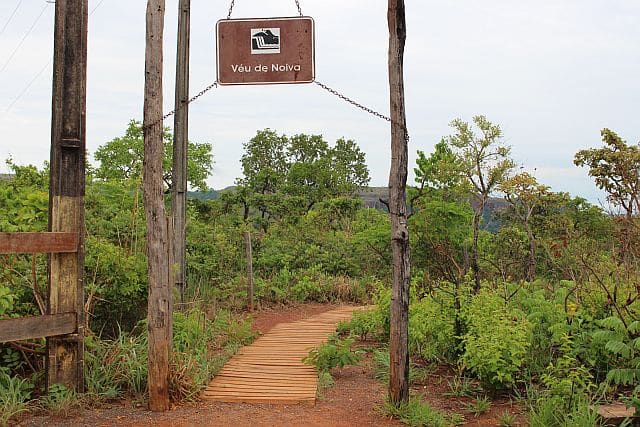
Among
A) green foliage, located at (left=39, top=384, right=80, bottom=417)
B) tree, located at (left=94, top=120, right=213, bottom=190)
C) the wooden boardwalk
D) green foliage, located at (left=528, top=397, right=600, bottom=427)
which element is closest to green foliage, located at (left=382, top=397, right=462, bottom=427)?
green foliage, located at (left=528, top=397, right=600, bottom=427)

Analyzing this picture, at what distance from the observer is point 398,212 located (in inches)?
237

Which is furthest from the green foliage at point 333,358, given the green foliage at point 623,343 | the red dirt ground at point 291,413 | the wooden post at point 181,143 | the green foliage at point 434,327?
the wooden post at point 181,143

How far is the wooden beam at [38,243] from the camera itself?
586cm

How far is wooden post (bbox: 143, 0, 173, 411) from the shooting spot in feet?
20.1

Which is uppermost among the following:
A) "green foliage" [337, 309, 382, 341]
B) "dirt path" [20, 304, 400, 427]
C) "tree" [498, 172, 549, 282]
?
"tree" [498, 172, 549, 282]

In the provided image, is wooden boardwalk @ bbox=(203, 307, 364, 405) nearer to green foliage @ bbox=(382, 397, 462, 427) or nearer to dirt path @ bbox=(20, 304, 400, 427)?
dirt path @ bbox=(20, 304, 400, 427)

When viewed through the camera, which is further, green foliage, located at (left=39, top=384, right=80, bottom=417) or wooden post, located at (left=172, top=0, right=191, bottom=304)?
wooden post, located at (left=172, top=0, right=191, bottom=304)

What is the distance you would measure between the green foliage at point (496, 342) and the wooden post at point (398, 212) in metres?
0.70

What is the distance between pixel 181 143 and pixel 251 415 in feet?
14.7

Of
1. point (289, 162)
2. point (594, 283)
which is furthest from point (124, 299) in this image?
point (289, 162)

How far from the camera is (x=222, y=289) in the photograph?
12.4 m

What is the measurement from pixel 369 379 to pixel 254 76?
10.9ft

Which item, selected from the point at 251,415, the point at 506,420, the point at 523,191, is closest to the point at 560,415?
the point at 506,420

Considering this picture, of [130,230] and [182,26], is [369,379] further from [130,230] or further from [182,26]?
[182,26]
